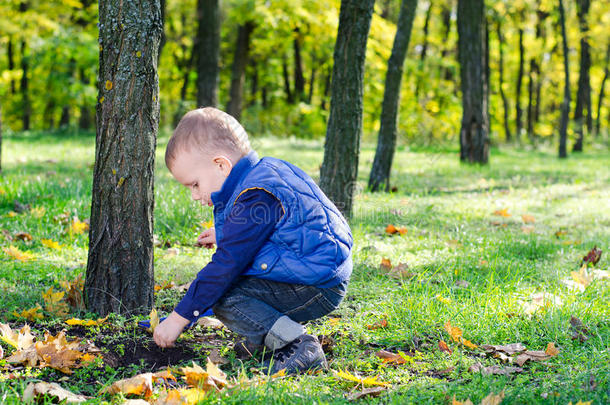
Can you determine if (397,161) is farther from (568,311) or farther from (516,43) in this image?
(516,43)

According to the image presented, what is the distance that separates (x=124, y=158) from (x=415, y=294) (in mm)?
1779

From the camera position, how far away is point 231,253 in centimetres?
224

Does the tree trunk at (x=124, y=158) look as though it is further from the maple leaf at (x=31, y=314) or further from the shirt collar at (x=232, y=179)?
the shirt collar at (x=232, y=179)

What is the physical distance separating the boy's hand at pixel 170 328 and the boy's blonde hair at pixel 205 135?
2.28 ft

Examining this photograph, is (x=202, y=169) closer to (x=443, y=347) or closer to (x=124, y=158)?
(x=124, y=158)

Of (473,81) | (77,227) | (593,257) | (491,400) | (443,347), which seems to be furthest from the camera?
(473,81)

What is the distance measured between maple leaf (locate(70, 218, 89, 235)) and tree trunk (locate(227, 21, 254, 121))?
38.8 feet

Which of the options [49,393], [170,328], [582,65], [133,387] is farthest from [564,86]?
[49,393]

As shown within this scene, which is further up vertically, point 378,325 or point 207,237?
point 207,237

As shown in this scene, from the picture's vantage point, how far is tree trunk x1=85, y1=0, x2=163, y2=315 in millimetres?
2549

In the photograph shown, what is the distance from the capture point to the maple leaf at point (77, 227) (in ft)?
13.7

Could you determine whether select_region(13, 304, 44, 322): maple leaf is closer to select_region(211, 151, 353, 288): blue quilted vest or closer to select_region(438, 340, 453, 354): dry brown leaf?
select_region(211, 151, 353, 288): blue quilted vest

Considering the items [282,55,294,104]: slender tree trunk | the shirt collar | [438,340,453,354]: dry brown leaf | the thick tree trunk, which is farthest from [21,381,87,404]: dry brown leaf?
[282,55,294,104]: slender tree trunk

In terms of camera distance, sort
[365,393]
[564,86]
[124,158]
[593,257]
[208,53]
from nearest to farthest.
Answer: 1. [365,393]
2. [124,158]
3. [593,257]
4. [208,53]
5. [564,86]
